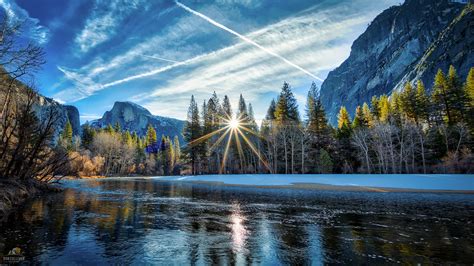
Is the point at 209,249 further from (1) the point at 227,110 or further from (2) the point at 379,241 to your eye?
(1) the point at 227,110

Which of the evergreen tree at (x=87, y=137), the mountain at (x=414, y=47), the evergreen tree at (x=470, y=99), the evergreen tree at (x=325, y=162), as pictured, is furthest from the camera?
the mountain at (x=414, y=47)

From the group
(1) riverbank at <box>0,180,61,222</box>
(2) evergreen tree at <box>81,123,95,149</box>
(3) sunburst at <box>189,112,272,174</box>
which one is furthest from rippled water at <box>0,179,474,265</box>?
(2) evergreen tree at <box>81,123,95,149</box>

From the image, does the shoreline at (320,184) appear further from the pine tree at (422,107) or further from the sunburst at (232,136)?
the pine tree at (422,107)

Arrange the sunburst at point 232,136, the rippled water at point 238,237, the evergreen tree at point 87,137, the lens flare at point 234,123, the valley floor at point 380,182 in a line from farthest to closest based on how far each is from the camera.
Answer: the evergreen tree at point 87,137 < the lens flare at point 234,123 < the sunburst at point 232,136 < the valley floor at point 380,182 < the rippled water at point 238,237

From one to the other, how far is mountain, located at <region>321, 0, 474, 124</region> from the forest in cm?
5456

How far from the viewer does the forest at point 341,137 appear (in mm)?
40031

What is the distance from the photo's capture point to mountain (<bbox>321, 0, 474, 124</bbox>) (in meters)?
95.4

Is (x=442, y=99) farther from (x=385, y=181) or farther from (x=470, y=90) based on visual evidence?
(x=385, y=181)

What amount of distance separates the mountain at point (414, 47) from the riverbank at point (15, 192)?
112053 mm

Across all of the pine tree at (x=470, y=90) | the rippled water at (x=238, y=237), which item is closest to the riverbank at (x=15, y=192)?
the rippled water at (x=238, y=237)

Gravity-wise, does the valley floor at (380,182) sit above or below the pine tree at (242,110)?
below

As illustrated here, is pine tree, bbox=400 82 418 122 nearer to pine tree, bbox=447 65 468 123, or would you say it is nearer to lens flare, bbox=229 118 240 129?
pine tree, bbox=447 65 468 123

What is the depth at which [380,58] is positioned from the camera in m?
168

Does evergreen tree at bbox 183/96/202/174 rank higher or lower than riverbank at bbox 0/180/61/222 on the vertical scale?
higher
